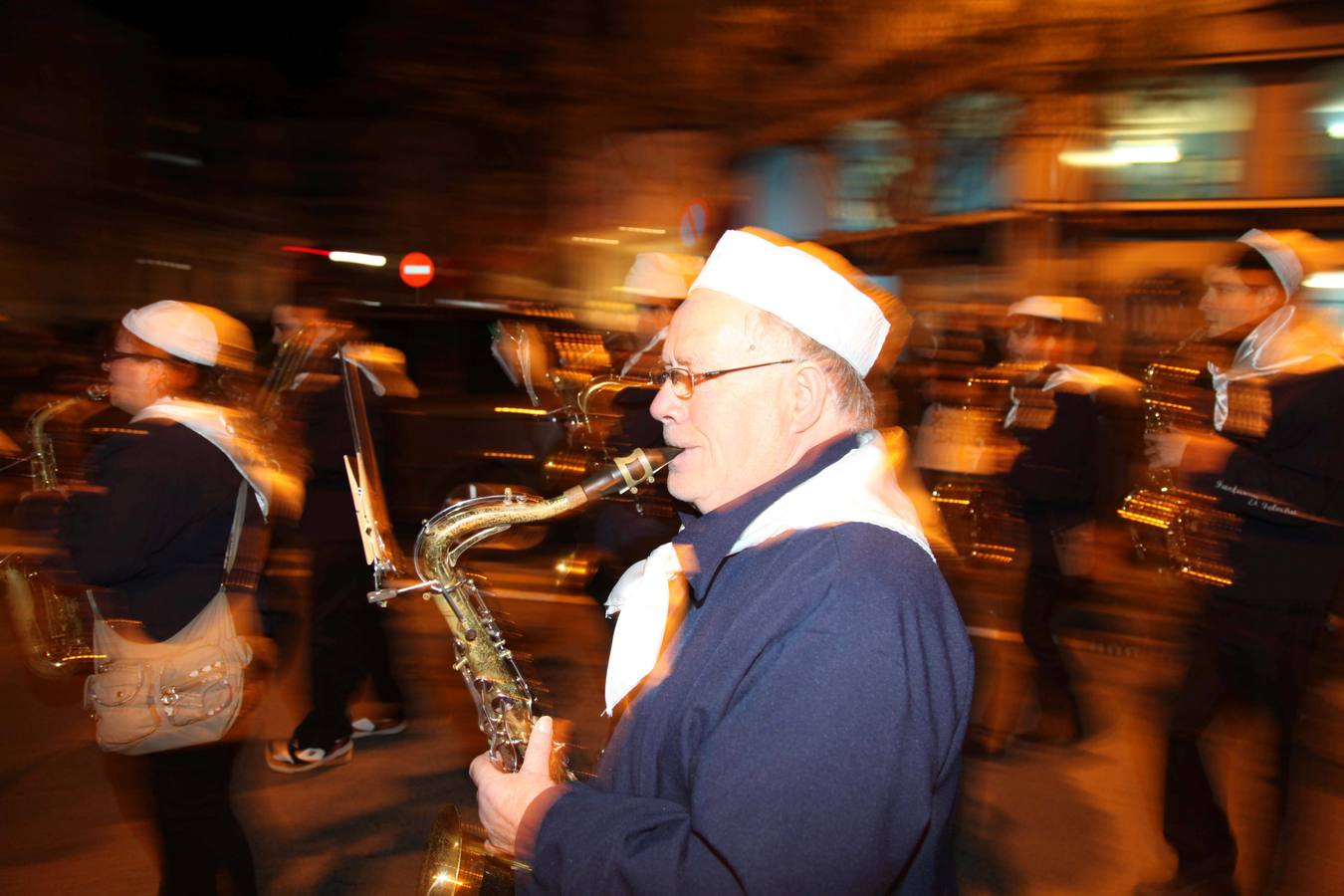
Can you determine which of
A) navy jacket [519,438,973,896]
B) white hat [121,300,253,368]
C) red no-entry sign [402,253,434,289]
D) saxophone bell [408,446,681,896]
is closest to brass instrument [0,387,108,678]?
white hat [121,300,253,368]

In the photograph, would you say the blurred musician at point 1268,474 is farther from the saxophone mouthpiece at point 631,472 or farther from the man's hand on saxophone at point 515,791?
the man's hand on saxophone at point 515,791

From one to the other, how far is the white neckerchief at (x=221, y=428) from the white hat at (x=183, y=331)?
0.52ft

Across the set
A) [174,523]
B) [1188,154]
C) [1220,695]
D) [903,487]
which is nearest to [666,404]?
[903,487]

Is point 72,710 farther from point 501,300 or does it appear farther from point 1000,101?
point 1000,101

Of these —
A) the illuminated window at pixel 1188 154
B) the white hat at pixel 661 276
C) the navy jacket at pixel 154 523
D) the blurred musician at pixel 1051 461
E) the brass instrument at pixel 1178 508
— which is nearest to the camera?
the navy jacket at pixel 154 523

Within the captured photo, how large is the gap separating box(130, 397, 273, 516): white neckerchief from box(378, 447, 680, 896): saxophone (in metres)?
0.86

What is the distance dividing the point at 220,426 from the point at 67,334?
10531mm

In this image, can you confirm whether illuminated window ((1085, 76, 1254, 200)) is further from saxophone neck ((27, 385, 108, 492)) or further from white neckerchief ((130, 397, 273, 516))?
saxophone neck ((27, 385, 108, 492))

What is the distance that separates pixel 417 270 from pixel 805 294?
26.1 feet

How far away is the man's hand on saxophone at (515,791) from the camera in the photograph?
1627 mm

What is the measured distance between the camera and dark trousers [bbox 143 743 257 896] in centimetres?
288

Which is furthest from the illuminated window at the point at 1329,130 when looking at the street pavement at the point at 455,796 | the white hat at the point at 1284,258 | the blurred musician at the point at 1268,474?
the white hat at the point at 1284,258

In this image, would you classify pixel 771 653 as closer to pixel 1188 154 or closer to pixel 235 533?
pixel 235 533

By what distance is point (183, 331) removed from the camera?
10.2 ft
